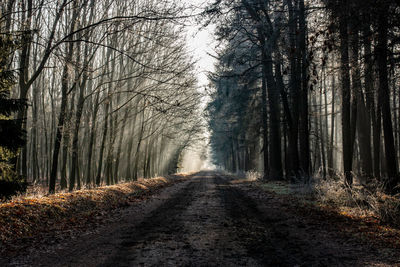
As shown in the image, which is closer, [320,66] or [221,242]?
[221,242]

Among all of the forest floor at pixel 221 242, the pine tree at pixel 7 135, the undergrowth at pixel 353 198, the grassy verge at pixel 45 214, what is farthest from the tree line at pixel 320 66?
the grassy verge at pixel 45 214

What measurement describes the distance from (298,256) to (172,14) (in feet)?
21.7

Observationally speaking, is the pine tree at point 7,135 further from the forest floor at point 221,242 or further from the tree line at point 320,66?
the tree line at point 320,66

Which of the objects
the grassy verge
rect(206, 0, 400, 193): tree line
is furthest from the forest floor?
rect(206, 0, 400, 193): tree line

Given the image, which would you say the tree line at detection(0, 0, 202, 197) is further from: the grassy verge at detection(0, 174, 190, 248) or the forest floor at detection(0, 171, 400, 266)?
the forest floor at detection(0, 171, 400, 266)

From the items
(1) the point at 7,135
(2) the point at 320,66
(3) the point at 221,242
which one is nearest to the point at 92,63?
(1) the point at 7,135

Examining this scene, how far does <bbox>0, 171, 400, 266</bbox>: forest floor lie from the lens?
4559 mm

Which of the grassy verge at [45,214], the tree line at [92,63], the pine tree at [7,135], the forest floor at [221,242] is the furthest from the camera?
the tree line at [92,63]

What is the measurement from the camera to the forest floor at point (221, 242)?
4.56 m

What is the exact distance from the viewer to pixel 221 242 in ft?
18.2

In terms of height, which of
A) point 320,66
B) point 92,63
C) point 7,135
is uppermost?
point 92,63

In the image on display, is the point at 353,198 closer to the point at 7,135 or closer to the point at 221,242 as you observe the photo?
the point at 221,242

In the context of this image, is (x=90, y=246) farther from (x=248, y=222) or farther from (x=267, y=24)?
(x=267, y=24)

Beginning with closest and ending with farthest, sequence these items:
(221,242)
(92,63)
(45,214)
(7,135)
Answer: (221,242)
(7,135)
(45,214)
(92,63)
